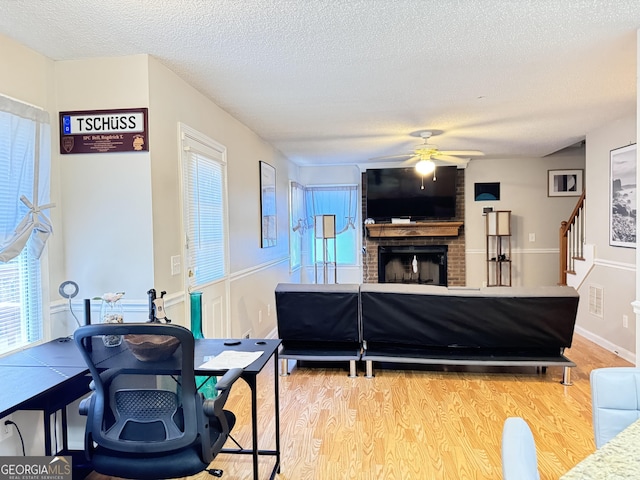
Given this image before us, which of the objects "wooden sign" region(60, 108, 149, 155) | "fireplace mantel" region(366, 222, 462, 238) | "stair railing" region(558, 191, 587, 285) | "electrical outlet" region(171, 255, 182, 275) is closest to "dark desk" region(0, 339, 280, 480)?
"electrical outlet" region(171, 255, 182, 275)

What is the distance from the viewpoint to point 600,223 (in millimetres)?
4699

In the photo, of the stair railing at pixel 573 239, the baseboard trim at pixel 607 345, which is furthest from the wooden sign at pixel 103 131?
the stair railing at pixel 573 239

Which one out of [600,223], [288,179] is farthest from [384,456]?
[288,179]

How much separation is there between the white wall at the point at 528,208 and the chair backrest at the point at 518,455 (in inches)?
256

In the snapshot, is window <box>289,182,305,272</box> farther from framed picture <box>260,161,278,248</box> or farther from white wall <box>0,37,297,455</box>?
white wall <box>0,37,297,455</box>

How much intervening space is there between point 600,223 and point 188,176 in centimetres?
436

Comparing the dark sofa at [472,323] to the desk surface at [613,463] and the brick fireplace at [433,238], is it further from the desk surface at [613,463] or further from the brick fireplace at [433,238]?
the brick fireplace at [433,238]

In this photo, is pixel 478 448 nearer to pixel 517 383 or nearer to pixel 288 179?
pixel 517 383

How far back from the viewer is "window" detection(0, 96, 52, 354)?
87.6 inches

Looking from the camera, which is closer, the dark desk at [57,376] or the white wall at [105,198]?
the dark desk at [57,376]

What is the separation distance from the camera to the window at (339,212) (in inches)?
288

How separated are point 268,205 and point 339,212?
236 centimetres

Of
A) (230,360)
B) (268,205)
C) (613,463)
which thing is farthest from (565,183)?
(613,463)

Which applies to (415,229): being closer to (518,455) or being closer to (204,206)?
(204,206)
